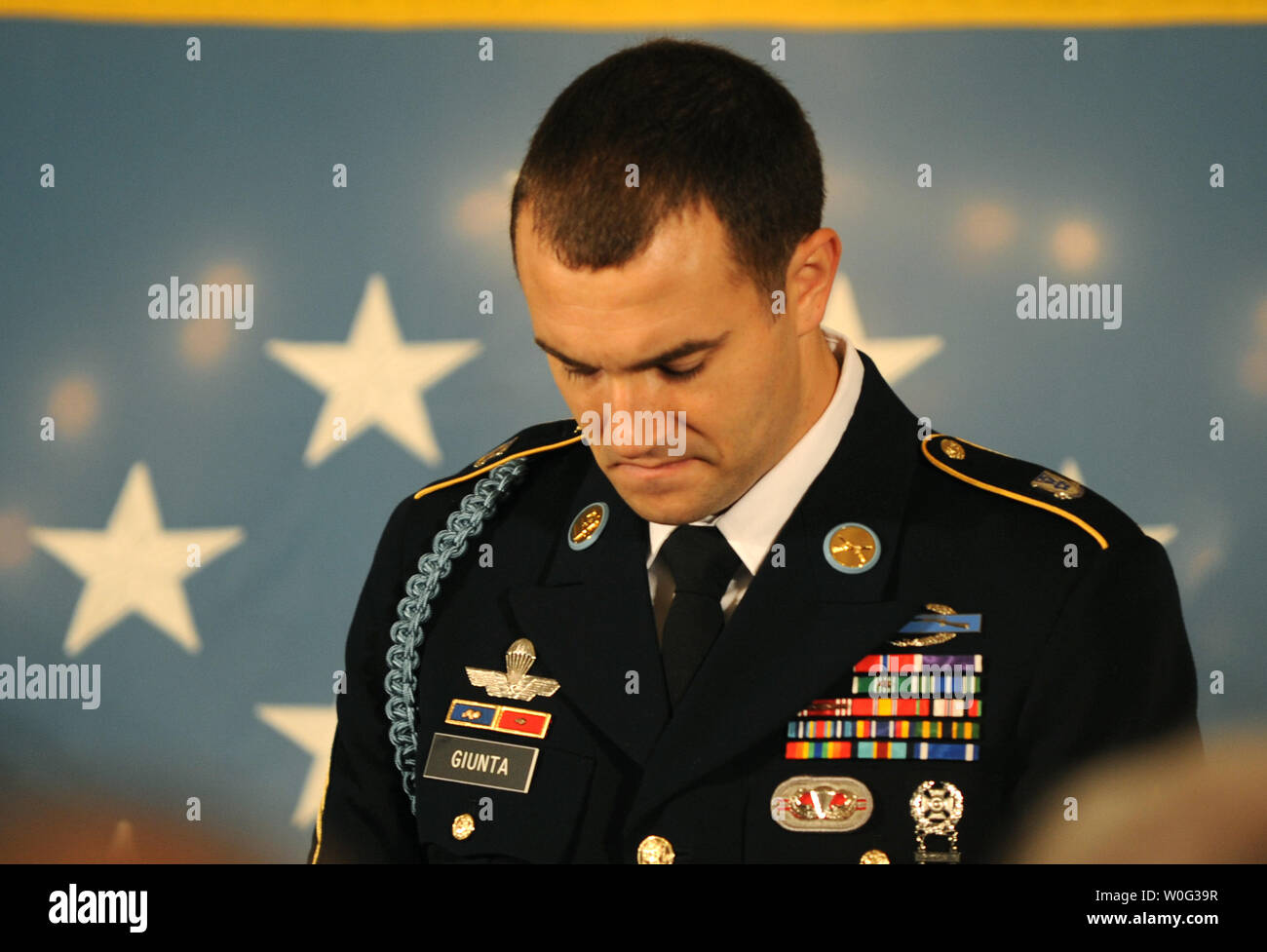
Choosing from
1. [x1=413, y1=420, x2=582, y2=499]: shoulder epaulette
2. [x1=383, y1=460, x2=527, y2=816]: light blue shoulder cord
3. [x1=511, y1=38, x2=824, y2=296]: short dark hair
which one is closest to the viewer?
[x1=511, y1=38, x2=824, y2=296]: short dark hair

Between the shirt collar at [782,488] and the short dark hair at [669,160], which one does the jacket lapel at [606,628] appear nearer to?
the shirt collar at [782,488]

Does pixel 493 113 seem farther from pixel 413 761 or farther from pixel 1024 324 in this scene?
pixel 413 761

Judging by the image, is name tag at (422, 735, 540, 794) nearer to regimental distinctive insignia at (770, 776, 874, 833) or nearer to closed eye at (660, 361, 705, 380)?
regimental distinctive insignia at (770, 776, 874, 833)

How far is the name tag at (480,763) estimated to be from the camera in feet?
5.95

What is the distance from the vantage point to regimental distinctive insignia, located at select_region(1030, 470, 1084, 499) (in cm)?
181

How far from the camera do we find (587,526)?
195 cm

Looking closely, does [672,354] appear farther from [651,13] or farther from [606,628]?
[651,13]

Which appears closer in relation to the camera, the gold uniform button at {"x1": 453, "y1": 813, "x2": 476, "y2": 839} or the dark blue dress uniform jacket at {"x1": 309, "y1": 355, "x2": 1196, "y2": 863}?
the dark blue dress uniform jacket at {"x1": 309, "y1": 355, "x2": 1196, "y2": 863}

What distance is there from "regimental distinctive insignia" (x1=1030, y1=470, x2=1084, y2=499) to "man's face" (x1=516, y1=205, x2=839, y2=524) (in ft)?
1.12

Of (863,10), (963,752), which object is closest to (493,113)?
(863,10)

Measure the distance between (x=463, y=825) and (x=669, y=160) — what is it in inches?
34.3

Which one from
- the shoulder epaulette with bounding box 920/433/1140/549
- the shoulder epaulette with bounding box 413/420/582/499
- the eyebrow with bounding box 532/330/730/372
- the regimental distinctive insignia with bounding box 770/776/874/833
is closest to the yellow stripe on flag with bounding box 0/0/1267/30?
the shoulder epaulette with bounding box 413/420/582/499

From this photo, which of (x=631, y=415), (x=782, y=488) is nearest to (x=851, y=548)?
(x=782, y=488)

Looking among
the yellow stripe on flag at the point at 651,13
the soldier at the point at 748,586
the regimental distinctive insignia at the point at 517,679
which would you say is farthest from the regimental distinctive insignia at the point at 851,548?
the yellow stripe on flag at the point at 651,13
